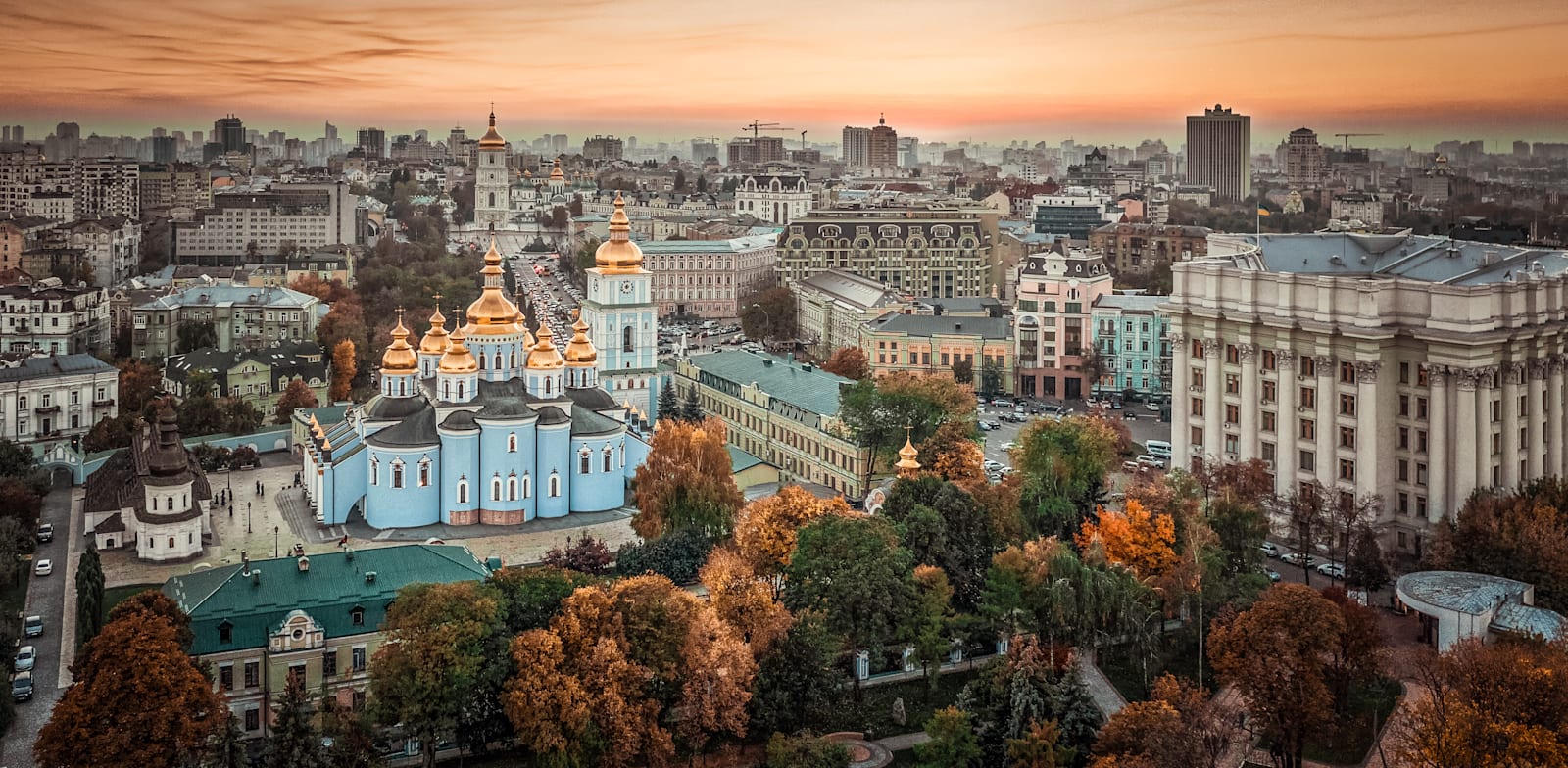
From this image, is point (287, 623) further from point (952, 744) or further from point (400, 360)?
point (400, 360)

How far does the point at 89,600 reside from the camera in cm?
3338

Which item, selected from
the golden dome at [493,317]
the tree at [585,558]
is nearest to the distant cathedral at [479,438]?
the golden dome at [493,317]

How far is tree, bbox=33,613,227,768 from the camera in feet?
80.9

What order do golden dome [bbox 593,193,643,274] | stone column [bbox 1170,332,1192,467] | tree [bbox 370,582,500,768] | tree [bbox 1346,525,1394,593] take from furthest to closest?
1. golden dome [bbox 593,193,643,274]
2. stone column [bbox 1170,332,1192,467]
3. tree [bbox 1346,525,1394,593]
4. tree [bbox 370,582,500,768]

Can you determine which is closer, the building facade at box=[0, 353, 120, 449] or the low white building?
the low white building

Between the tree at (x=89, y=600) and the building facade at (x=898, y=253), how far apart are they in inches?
2499

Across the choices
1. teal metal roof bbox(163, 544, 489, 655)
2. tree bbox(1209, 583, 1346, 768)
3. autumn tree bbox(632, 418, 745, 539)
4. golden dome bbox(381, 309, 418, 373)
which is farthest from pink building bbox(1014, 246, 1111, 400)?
tree bbox(1209, 583, 1346, 768)

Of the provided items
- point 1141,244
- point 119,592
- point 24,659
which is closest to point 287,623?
point 24,659

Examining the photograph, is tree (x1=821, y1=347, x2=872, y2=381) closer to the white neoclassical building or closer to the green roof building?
the white neoclassical building

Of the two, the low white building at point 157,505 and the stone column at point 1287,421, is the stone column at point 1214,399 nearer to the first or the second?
the stone column at point 1287,421

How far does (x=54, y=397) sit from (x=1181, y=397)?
129ft

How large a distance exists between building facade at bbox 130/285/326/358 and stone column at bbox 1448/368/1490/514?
53337 millimetres

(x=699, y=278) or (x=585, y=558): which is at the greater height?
(x=699, y=278)

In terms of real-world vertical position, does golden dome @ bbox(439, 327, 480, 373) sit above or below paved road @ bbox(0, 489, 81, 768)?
above
